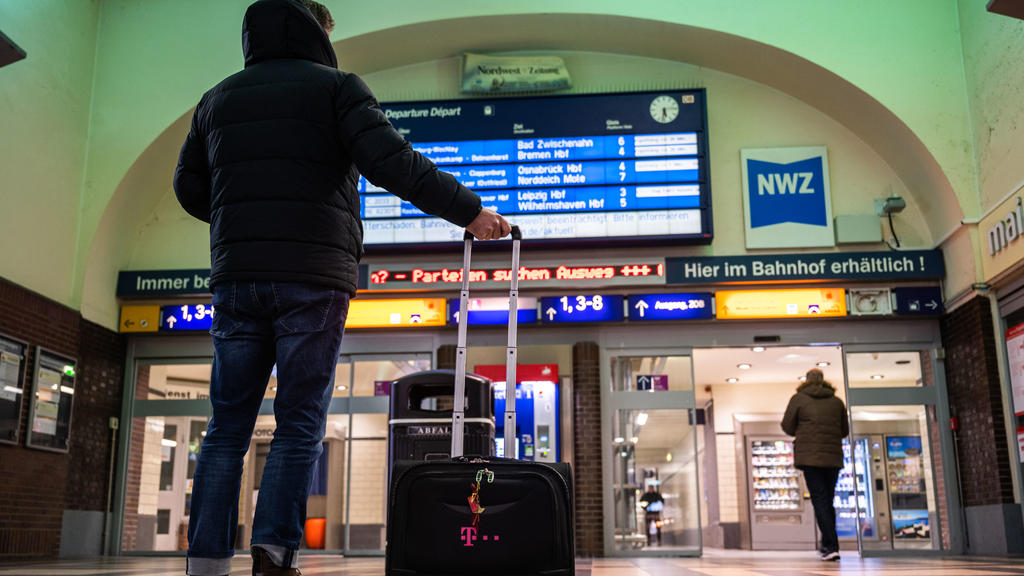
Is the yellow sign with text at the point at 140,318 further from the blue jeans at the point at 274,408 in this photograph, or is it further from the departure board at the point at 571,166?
the blue jeans at the point at 274,408

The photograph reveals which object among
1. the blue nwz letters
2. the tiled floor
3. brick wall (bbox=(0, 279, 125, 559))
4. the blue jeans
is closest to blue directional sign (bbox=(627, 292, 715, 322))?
the blue nwz letters

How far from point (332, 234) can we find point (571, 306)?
23.7 ft

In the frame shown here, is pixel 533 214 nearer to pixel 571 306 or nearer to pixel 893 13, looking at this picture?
pixel 571 306

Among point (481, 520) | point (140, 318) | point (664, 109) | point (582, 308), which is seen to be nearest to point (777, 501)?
point (582, 308)

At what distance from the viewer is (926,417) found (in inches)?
372

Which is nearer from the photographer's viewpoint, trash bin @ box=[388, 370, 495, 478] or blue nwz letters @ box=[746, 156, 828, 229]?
trash bin @ box=[388, 370, 495, 478]

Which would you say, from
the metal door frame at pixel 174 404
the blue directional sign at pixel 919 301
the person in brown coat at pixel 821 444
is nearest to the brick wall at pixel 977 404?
the blue directional sign at pixel 919 301

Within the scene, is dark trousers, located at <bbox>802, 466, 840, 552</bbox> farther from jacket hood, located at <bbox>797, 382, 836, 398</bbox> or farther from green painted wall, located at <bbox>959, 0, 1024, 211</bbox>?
green painted wall, located at <bbox>959, 0, 1024, 211</bbox>

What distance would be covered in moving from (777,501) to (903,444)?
205 inches

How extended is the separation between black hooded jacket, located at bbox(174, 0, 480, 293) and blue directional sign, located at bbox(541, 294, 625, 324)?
22.8ft

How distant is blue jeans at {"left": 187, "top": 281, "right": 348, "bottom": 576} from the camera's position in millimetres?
2354

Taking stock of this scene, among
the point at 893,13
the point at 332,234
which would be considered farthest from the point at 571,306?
the point at 332,234

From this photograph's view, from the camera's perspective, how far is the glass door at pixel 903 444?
9.23m

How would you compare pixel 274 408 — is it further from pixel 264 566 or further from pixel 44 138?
pixel 44 138
